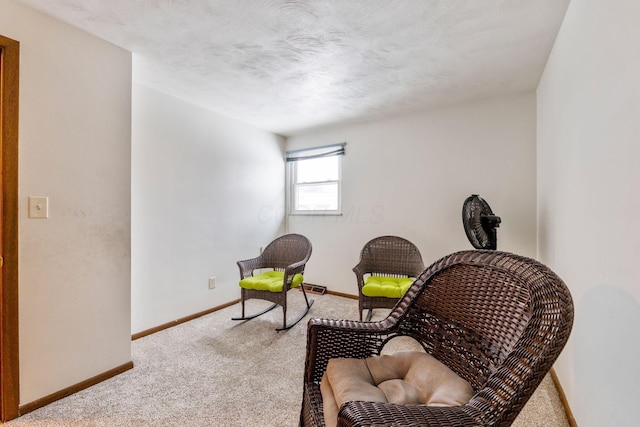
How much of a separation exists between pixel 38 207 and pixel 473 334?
7.66 feet

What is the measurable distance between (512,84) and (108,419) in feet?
12.5

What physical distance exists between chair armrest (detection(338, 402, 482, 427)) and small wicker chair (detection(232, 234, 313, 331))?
197 cm

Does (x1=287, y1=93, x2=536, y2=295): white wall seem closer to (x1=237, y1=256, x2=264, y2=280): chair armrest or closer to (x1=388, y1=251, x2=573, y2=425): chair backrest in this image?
(x1=237, y1=256, x2=264, y2=280): chair armrest

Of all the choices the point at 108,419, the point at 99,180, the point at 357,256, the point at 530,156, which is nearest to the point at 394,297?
the point at 357,256

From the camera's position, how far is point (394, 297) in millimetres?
2506

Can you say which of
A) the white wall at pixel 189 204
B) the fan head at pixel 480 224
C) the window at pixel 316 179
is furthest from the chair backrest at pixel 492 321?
the window at pixel 316 179

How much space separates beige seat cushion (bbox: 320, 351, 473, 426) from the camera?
97 cm

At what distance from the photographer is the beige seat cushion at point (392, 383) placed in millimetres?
972

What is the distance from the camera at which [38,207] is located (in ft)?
5.37

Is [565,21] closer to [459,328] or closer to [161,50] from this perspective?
[459,328]

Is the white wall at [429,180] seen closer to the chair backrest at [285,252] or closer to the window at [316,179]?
the window at [316,179]

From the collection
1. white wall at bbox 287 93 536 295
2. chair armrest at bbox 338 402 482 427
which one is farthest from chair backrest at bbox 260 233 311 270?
chair armrest at bbox 338 402 482 427

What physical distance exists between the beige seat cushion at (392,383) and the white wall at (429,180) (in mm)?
2181

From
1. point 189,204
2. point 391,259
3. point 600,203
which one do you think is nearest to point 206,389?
point 189,204
